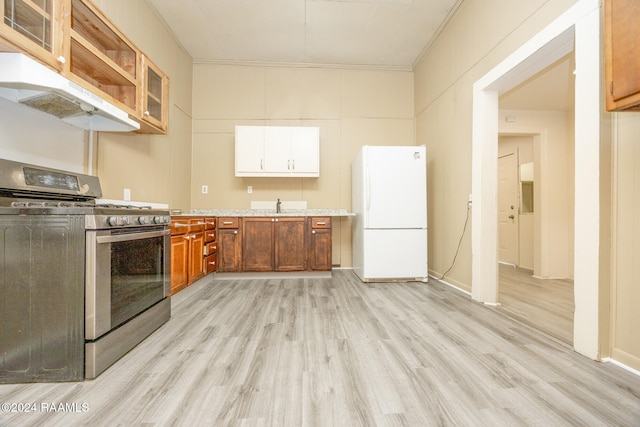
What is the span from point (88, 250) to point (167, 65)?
3.04m

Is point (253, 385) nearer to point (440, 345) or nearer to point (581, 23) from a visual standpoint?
point (440, 345)

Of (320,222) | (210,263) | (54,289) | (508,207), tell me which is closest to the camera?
(54,289)

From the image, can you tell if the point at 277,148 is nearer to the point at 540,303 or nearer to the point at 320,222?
the point at 320,222

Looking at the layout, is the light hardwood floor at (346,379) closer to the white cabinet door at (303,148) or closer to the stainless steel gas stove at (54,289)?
the stainless steel gas stove at (54,289)

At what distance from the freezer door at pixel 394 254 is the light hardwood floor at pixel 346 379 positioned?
116 cm

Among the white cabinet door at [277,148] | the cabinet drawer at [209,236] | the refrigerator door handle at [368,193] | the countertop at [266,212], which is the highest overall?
the white cabinet door at [277,148]

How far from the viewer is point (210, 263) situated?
3510mm

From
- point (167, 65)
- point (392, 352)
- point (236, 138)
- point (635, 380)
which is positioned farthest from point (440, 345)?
point (167, 65)

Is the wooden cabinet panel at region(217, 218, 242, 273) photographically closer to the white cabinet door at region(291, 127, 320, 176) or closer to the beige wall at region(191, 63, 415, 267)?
the beige wall at region(191, 63, 415, 267)

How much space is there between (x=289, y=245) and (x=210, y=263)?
40.7 inches

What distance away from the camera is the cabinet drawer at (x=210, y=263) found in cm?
339

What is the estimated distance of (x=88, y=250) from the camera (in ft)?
4.66

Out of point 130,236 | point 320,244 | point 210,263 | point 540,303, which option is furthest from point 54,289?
point 540,303

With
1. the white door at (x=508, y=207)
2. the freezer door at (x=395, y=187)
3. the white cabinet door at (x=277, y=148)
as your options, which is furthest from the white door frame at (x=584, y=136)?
the white door at (x=508, y=207)
